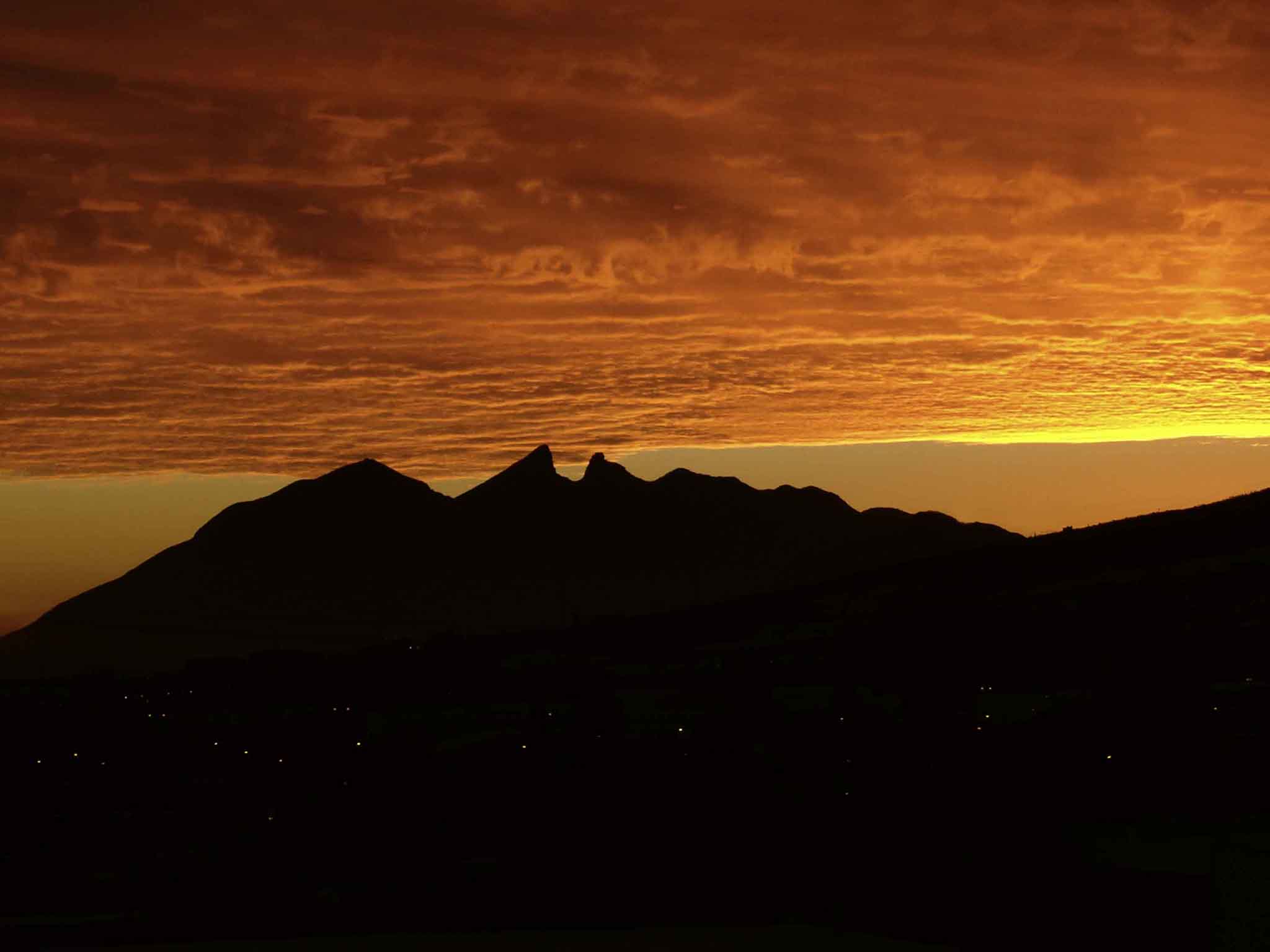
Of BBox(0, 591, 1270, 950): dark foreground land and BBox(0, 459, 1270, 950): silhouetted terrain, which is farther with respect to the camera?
BBox(0, 459, 1270, 950): silhouetted terrain

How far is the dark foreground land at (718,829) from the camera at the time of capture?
704 inches

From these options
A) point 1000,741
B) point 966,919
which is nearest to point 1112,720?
point 1000,741

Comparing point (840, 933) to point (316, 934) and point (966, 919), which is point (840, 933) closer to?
point (966, 919)

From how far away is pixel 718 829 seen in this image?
2653cm

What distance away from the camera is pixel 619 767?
38906 millimetres

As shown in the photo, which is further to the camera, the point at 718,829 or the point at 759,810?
the point at 759,810

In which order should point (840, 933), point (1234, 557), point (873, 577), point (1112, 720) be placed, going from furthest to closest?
1. point (873, 577)
2. point (1234, 557)
3. point (1112, 720)
4. point (840, 933)

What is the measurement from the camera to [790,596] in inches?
5723

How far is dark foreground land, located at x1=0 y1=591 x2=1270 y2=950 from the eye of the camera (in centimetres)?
1788

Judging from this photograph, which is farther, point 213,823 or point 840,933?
point 213,823

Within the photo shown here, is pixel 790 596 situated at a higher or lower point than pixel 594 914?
higher

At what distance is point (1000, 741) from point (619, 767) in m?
10.4

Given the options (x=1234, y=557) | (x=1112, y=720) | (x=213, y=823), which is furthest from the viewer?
(x=1234, y=557)

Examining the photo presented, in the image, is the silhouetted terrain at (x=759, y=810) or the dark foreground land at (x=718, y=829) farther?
the silhouetted terrain at (x=759, y=810)
